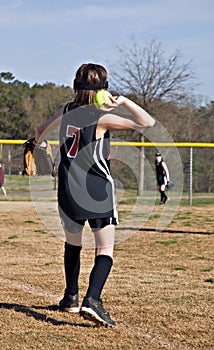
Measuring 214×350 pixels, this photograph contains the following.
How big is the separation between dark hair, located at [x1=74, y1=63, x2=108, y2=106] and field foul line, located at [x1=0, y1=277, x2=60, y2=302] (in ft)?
6.38

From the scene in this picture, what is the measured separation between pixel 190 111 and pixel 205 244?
93.9ft

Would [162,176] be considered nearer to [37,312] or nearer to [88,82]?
[37,312]

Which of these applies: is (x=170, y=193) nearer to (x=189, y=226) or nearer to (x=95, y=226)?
(x=189, y=226)

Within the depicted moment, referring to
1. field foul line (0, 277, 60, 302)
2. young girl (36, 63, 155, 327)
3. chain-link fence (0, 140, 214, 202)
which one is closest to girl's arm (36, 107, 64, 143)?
young girl (36, 63, 155, 327)

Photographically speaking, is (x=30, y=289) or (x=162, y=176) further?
(x=162, y=176)

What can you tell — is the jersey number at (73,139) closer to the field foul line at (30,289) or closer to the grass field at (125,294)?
the grass field at (125,294)

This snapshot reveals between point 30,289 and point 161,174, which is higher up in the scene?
point 161,174

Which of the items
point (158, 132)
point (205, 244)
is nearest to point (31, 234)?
point (205, 244)

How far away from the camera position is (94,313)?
492 cm

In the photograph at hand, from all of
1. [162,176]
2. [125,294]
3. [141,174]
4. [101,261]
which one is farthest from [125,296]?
[141,174]

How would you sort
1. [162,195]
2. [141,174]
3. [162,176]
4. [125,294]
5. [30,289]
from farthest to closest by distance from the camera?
[141,174]
[162,176]
[162,195]
[30,289]
[125,294]

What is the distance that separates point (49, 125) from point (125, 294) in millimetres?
1895

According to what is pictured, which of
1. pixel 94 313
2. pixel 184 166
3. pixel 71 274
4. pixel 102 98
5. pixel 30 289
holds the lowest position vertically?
pixel 30 289

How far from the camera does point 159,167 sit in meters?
22.7
